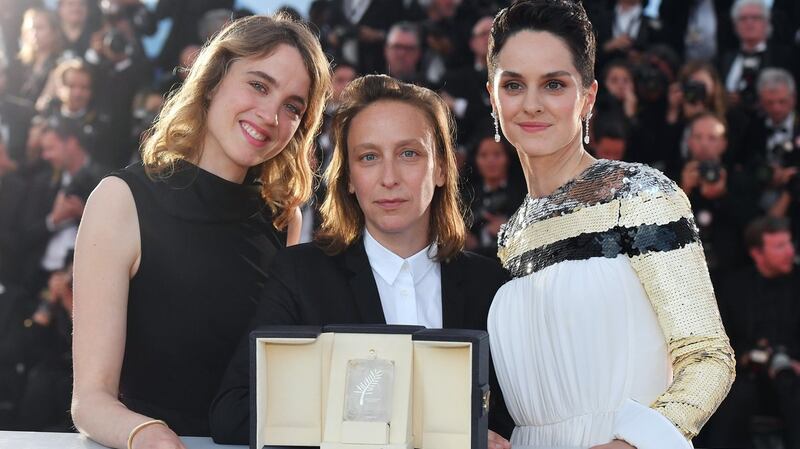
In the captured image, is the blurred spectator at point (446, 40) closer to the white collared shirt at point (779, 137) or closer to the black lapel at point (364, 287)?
the white collared shirt at point (779, 137)

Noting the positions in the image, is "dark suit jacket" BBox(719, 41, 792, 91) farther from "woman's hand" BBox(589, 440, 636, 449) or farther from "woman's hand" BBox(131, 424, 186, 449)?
"woman's hand" BBox(131, 424, 186, 449)

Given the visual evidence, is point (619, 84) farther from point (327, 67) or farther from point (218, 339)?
point (218, 339)

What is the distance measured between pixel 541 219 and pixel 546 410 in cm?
41

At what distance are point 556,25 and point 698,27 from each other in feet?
11.8

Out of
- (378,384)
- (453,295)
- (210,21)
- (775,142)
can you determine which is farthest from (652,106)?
(378,384)

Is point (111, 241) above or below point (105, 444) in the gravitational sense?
above

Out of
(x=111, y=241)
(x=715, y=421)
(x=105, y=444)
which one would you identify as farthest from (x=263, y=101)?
(x=715, y=421)

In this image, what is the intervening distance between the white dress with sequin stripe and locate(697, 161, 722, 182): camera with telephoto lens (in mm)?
3010

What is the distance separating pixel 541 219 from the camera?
92.9 inches

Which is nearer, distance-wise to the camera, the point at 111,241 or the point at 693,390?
the point at 693,390

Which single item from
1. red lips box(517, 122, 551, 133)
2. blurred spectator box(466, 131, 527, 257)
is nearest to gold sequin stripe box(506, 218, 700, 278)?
red lips box(517, 122, 551, 133)

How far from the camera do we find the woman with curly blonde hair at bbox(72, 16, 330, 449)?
2273 mm

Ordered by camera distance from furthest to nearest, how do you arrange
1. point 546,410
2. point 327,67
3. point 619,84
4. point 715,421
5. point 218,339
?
point 619,84, point 715,421, point 327,67, point 218,339, point 546,410

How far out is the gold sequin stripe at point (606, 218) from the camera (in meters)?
2.16
